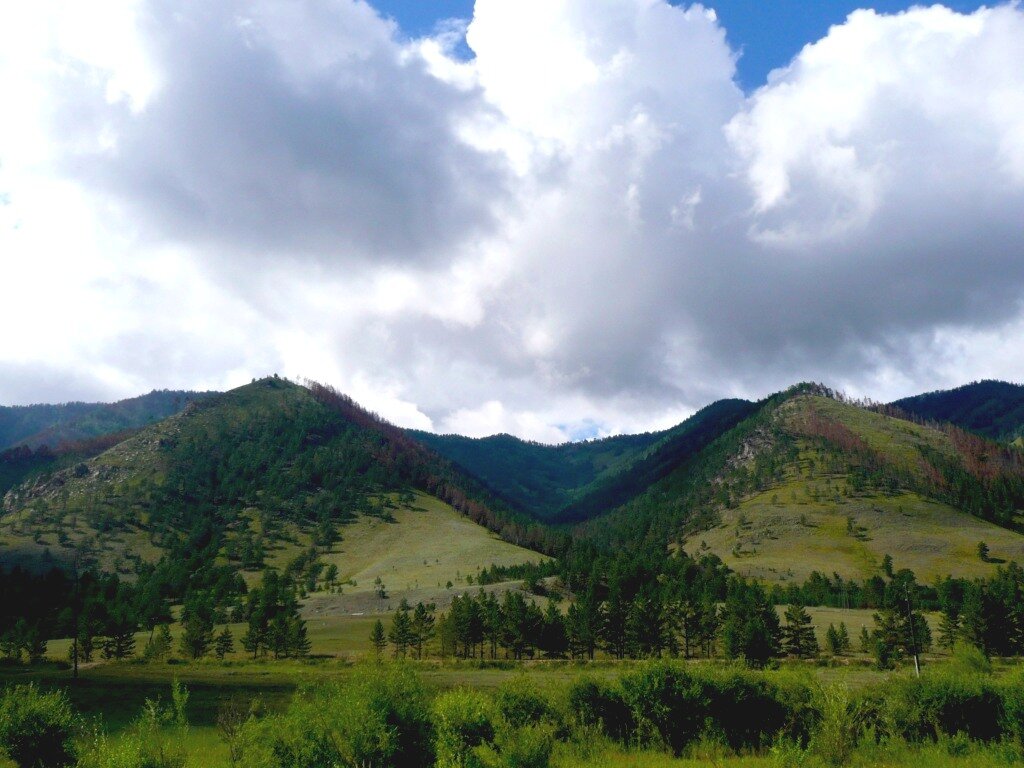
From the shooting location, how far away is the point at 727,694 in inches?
1206

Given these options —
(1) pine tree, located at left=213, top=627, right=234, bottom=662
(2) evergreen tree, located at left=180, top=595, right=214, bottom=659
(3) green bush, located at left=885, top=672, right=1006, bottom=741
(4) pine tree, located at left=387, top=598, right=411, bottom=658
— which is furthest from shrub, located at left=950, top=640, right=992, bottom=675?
(2) evergreen tree, located at left=180, top=595, right=214, bottom=659

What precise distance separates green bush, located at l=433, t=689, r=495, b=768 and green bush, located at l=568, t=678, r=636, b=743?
12173 millimetres

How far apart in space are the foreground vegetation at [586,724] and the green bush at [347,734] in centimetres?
4

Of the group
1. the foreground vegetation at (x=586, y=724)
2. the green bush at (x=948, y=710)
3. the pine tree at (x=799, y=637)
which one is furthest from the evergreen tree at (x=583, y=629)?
the green bush at (x=948, y=710)

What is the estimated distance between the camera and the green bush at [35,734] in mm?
23219

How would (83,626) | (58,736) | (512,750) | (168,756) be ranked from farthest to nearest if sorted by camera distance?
1. (83,626)
2. (58,736)
3. (168,756)
4. (512,750)

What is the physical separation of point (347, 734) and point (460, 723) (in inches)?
132

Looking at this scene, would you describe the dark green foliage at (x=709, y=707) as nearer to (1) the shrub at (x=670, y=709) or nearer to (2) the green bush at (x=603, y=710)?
(1) the shrub at (x=670, y=709)

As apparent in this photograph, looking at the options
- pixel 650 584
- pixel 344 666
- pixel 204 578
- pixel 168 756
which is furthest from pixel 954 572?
pixel 168 756

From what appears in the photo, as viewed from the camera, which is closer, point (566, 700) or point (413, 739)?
point (413, 739)

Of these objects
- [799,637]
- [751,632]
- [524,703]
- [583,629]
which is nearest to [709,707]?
[524,703]

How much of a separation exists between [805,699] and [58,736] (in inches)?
1210

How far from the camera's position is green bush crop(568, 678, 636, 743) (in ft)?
102

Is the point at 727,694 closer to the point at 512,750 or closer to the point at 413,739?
the point at 413,739
